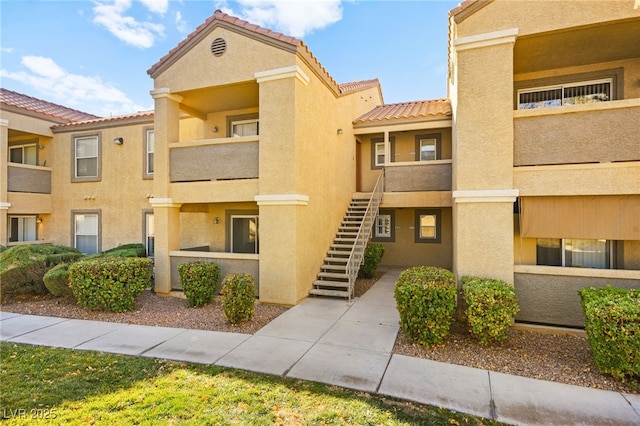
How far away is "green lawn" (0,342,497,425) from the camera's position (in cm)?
386

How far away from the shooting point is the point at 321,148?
10516 mm

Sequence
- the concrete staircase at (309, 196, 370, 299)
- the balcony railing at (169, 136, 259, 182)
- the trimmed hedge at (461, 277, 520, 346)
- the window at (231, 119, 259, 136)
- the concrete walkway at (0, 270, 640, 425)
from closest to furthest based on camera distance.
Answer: the concrete walkway at (0, 270, 640, 425) < the trimmed hedge at (461, 277, 520, 346) < the balcony railing at (169, 136, 259, 182) < the concrete staircase at (309, 196, 370, 299) < the window at (231, 119, 259, 136)

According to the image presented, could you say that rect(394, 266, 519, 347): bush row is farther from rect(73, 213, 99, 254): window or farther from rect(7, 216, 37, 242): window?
rect(7, 216, 37, 242): window

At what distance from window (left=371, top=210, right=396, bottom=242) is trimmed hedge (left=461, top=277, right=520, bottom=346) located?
8.51 metres

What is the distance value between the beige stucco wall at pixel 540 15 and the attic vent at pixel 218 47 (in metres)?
6.17

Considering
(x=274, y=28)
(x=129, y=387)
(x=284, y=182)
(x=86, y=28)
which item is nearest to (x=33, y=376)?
(x=129, y=387)

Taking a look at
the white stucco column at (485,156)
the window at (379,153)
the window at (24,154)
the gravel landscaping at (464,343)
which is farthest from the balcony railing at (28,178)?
the white stucco column at (485,156)

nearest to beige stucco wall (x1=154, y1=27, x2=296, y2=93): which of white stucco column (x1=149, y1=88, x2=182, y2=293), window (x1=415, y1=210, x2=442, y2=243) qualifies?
white stucco column (x1=149, y1=88, x2=182, y2=293)

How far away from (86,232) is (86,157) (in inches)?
127

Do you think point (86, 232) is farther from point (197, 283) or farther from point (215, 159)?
point (197, 283)

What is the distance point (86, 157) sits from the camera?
13.9 metres

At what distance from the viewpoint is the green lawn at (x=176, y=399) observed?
3863 mm

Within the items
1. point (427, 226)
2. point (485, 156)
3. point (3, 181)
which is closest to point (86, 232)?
point (3, 181)

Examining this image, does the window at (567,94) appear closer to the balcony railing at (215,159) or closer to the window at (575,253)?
the window at (575,253)
